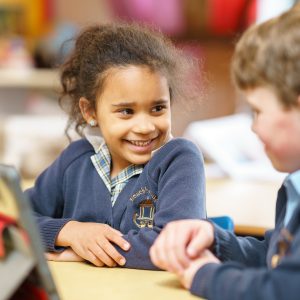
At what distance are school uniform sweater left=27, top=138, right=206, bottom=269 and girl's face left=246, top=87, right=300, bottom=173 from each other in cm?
28

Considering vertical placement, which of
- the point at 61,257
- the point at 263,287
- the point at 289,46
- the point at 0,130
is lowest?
the point at 0,130

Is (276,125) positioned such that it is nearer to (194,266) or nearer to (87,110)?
(194,266)

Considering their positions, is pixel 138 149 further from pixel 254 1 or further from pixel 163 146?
pixel 254 1

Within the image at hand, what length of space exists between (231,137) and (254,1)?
1.55 meters

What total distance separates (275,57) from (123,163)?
548mm

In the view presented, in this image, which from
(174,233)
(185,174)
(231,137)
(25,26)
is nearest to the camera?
(174,233)

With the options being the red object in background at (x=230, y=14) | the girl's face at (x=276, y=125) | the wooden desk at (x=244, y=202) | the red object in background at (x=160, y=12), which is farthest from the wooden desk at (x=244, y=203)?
the red object in background at (x=160, y=12)

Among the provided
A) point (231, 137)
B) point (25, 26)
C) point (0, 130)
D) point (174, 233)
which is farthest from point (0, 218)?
point (25, 26)

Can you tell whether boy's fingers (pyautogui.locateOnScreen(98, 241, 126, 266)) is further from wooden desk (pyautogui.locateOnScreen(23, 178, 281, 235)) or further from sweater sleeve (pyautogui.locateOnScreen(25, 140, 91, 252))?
wooden desk (pyautogui.locateOnScreen(23, 178, 281, 235))

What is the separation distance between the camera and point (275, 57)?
36.1 inches

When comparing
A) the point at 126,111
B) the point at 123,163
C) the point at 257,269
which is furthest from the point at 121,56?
the point at 257,269

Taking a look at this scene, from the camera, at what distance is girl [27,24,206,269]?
123 cm

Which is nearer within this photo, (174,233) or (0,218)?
(0,218)

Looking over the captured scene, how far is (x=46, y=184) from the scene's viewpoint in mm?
1466
